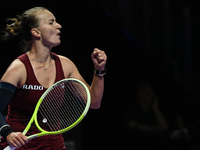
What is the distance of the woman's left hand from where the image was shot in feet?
6.15

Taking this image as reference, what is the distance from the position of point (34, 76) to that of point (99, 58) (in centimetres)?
34

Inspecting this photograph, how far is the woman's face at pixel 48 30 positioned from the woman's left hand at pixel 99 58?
210 mm

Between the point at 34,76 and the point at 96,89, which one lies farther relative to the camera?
the point at 96,89

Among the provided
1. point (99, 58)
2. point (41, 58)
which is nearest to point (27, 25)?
point (41, 58)

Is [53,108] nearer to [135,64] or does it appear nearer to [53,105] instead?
[53,105]

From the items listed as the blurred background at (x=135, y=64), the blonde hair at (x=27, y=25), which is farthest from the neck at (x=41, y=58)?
the blurred background at (x=135, y=64)

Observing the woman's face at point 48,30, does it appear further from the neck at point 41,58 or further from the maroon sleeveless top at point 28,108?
the maroon sleeveless top at point 28,108

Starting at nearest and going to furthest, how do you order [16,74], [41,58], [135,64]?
1. [16,74]
2. [41,58]
3. [135,64]

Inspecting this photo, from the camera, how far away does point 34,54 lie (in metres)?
1.96

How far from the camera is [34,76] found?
6.10 feet

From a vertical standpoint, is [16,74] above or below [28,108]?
above

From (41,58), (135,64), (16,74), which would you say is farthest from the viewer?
(135,64)

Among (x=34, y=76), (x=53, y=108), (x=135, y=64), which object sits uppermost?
(x=34, y=76)

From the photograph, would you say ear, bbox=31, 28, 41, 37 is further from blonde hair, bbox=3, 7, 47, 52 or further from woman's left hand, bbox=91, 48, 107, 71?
woman's left hand, bbox=91, 48, 107, 71
